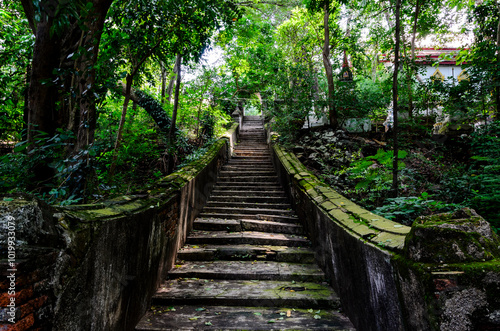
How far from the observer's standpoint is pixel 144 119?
9.32 meters

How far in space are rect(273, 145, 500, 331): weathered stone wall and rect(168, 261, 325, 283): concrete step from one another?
23 centimetres

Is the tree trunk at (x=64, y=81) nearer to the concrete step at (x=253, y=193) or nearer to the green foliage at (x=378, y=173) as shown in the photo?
the concrete step at (x=253, y=193)

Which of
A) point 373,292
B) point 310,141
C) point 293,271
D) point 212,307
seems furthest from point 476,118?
point 212,307

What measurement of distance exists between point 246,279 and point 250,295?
17.6 inches

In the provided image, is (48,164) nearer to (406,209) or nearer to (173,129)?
(406,209)

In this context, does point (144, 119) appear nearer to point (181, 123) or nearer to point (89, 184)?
point (181, 123)

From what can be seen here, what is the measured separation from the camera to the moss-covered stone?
136 cm

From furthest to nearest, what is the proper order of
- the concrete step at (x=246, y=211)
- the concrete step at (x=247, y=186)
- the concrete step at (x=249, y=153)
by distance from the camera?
1. the concrete step at (x=249, y=153)
2. the concrete step at (x=247, y=186)
3. the concrete step at (x=246, y=211)

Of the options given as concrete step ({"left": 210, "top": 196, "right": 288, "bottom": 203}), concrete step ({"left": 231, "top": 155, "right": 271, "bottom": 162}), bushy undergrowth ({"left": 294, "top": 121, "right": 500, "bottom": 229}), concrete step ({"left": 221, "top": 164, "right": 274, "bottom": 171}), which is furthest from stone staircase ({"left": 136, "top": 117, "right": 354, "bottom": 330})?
concrete step ({"left": 231, "top": 155, "right": 271, "bottom": 162})

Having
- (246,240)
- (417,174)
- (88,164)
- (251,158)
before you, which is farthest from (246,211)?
(251,158)

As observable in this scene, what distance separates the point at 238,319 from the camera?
2693mm

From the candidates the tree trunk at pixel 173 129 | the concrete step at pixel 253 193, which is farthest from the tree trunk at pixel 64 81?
the concrete step at pixel 253 193

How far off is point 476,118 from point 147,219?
8.00 metres

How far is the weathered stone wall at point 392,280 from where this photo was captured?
50.4 inches
